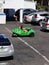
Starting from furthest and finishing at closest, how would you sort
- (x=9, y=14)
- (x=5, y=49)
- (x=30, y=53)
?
1. (x=9, y=14)
2. (x=30, y=53)
3. (x=5, y=49)

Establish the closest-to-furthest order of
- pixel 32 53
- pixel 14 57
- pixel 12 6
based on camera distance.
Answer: pixel 14 57, pixel 32 53, pixel 12 6

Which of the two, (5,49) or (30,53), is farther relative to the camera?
(30,53)

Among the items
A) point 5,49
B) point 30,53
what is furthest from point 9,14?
point 5,49

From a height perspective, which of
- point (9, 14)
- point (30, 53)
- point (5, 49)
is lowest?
point (9, 14)

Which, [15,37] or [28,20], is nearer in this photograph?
[15,37]

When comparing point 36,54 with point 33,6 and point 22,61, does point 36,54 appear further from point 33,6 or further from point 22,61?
point 33,6

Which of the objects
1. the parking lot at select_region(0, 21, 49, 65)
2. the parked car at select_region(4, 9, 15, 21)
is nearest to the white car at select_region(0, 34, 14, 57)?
the parking lot at select_region(0, 21, 49, 65)

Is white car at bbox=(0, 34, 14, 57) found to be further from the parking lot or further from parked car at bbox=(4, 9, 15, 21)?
parked car at bbox=(4, 9, 15, 21)

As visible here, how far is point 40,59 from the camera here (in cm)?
1653

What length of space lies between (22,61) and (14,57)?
111cm

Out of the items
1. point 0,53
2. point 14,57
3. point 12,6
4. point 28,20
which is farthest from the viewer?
point 12,6

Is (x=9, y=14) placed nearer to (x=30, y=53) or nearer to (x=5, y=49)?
(x=30, y=53)

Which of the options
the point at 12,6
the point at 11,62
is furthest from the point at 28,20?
the point at 11,62

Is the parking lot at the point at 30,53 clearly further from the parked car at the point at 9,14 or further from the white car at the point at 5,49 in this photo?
the parked car at the point at 9,14
